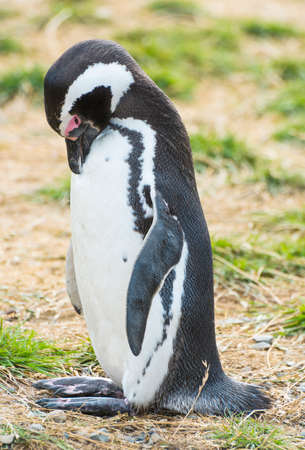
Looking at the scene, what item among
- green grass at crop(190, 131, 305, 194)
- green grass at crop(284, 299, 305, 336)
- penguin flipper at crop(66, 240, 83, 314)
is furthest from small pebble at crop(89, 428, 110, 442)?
green grass at crop(190, 131, 305, 194)

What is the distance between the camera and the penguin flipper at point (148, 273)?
2.29 metres

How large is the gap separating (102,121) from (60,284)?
4.66 feet

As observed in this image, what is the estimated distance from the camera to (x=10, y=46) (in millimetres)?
7793

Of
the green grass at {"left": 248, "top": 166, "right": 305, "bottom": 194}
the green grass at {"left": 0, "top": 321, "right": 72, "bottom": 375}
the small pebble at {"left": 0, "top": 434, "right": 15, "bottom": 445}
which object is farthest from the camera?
the green grass at {"left": 248, "top": 166, "right": 305, "bottom": 194}

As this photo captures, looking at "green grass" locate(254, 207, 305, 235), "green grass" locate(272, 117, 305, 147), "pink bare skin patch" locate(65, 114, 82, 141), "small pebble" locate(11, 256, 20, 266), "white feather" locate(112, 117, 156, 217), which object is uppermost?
"pink bare skin patch" locate(65, 114, 82, 141)

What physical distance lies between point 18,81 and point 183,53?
80.1 inches

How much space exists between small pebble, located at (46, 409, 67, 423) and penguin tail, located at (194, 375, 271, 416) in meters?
0.46

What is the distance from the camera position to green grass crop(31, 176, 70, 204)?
494 cm

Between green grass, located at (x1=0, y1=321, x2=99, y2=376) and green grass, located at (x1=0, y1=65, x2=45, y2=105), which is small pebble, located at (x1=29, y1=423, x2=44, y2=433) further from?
green grass, located at (x1=0, y1=65, x2=45, y2=105)

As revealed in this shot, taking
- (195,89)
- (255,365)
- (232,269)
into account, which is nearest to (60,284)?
(232,269)

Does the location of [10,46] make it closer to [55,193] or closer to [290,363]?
[55,193]

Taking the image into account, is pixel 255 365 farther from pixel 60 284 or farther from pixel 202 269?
pixel 60 284

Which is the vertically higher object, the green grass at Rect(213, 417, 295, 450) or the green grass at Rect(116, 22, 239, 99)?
the green grass at Rect(213, 417, 295, 450)

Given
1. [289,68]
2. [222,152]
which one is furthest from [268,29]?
[222,152]
